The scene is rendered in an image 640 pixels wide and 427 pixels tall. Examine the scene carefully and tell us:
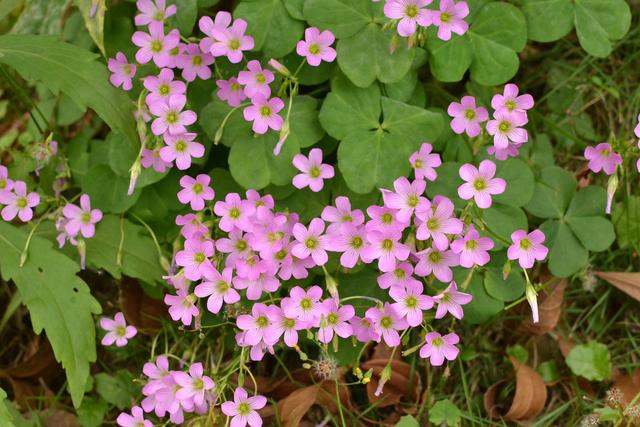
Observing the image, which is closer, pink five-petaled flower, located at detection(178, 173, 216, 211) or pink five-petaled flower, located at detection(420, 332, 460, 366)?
Result: pink five-petaled flower, located at detection(420, 332, 460, 366)

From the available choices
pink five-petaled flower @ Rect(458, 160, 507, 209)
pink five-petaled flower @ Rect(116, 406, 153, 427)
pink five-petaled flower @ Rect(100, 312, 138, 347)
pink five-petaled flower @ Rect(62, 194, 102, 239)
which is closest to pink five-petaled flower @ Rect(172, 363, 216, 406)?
pink five-petaled flower @ Rect(116, 406, 153, 427)

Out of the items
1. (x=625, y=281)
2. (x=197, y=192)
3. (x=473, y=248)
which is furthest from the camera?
(x=625, y=281)

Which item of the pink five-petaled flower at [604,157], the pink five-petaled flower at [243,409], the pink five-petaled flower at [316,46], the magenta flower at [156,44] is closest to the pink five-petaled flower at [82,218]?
the magenta flower at [156,44]

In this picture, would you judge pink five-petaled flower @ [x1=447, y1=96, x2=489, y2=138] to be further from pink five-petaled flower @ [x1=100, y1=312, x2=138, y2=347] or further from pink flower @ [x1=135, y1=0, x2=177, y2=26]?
pink five-petaled flower @ [x1=100, y1=312, x2=138, y2=347]

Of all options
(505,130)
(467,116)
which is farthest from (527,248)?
(467,116)

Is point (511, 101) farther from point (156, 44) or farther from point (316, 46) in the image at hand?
point (156, 44)
